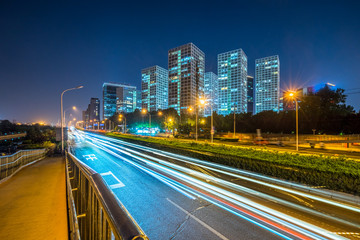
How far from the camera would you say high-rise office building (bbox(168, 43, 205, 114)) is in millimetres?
139250

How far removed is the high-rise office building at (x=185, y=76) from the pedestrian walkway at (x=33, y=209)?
414 ft

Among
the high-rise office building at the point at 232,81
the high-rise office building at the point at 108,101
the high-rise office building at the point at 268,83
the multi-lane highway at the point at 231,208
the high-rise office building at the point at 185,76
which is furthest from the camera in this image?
the high-rise office building at the point at 108,101

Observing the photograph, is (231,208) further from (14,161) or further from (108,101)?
(108,101)

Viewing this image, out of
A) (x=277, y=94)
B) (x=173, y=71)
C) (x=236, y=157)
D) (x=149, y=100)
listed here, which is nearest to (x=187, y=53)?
(x=173, y=71)

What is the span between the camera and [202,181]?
10.9 meters

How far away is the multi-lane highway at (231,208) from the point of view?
19.5 feet

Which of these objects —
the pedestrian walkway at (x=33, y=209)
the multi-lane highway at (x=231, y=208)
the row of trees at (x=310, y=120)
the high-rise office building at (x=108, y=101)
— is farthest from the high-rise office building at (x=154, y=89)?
the pedestrian walkway at (x=33, y=209)

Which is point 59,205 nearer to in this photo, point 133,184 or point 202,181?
point 133,184

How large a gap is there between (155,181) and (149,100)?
159 metres

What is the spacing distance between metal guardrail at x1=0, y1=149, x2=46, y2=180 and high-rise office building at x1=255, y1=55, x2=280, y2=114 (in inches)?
7012

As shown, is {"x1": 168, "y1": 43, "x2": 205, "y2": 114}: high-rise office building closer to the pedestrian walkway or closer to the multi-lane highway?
the multi-lane highway

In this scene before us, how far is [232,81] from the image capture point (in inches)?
5984

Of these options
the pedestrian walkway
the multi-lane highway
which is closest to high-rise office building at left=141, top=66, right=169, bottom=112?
the multi-lane highway

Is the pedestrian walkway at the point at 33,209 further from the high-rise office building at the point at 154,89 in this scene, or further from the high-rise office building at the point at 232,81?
the high-rise office building at the point at 154,89
